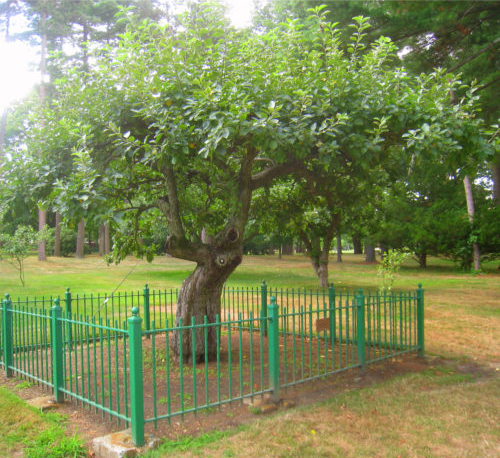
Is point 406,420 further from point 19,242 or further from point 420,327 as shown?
point 19,242

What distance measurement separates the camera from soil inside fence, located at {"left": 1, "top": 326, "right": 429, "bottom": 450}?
485cm

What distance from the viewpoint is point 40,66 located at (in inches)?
1230

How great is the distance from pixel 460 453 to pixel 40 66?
34.5 metres

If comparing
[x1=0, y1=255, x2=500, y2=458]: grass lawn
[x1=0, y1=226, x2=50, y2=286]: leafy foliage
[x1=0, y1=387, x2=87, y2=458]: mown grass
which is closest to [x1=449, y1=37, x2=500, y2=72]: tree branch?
[x1=0, y1=255, x2=500, y2=458]: grass lawn

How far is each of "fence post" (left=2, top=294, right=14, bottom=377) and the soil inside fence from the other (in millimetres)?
220

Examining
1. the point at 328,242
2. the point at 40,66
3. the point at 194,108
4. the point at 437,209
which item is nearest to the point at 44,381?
the point at 194,108

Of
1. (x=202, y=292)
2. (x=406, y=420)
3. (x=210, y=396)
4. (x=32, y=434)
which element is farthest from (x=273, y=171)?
→ (x=32, y=434)

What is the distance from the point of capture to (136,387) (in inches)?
173

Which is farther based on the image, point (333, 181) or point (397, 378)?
point (333, 181)

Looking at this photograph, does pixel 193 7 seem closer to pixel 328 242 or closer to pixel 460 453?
pixel 460 453

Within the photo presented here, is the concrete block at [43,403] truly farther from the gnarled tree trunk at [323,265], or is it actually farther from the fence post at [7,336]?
the gnarled tree trunk at [323,265]

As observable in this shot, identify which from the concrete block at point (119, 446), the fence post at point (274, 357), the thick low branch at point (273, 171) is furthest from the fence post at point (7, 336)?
the thick low branch at point (273, 171)

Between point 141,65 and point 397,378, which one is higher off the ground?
point 141,65

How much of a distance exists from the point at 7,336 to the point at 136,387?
352 cm
